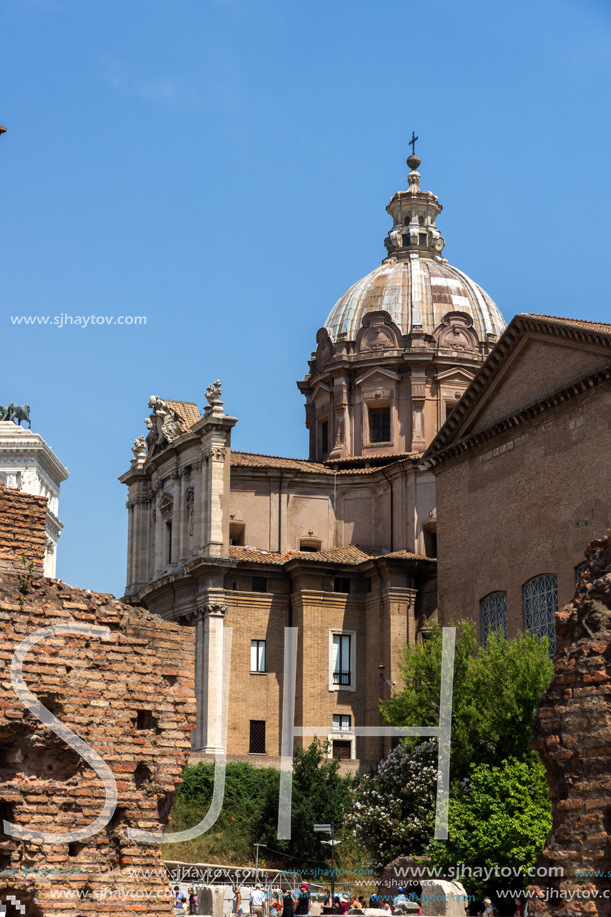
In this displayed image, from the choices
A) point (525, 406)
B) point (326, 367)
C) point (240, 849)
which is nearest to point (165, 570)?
point (326, 367)

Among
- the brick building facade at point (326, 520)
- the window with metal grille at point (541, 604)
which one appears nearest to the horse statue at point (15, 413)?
the brick building facade at point (326, 520)

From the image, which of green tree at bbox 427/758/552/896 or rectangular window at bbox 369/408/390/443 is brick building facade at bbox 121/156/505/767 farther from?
green tree at bbox 427/758/552/896

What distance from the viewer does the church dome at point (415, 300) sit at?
6150cm

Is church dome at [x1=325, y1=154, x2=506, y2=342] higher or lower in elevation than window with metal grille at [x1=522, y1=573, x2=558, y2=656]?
higher

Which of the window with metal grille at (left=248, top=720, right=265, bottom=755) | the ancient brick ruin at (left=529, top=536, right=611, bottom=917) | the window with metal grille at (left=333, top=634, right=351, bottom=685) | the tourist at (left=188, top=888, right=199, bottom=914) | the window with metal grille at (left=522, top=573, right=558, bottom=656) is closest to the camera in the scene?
the ancient brick ruin at (left=529, top=536, right=611, bottom=917)

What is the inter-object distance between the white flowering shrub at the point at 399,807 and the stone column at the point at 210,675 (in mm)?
15344

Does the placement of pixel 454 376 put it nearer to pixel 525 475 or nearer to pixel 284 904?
pixel 525 475

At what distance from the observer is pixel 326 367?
2438 inches

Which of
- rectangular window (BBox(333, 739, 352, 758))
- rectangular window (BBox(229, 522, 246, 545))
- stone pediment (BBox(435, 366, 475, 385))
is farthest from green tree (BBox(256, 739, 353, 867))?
stone pediment (BBox(435, 366, 475, 385))

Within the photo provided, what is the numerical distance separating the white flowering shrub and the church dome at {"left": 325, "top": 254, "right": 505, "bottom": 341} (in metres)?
30.0

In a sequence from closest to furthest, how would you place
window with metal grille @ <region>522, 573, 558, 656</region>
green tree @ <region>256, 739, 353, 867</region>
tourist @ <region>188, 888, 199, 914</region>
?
1. tourist @ <region>188, 888, 199, 914</region>
2. window with metal grille @ <region>522, 573, 558, 656</region>
3. green tree @ <region>256, 739, 353, 867</region>

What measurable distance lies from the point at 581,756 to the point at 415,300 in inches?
2083

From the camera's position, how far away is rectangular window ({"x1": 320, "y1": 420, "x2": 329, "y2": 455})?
62219 millimetres

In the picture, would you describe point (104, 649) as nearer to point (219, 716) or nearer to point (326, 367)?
point (219, 716)
